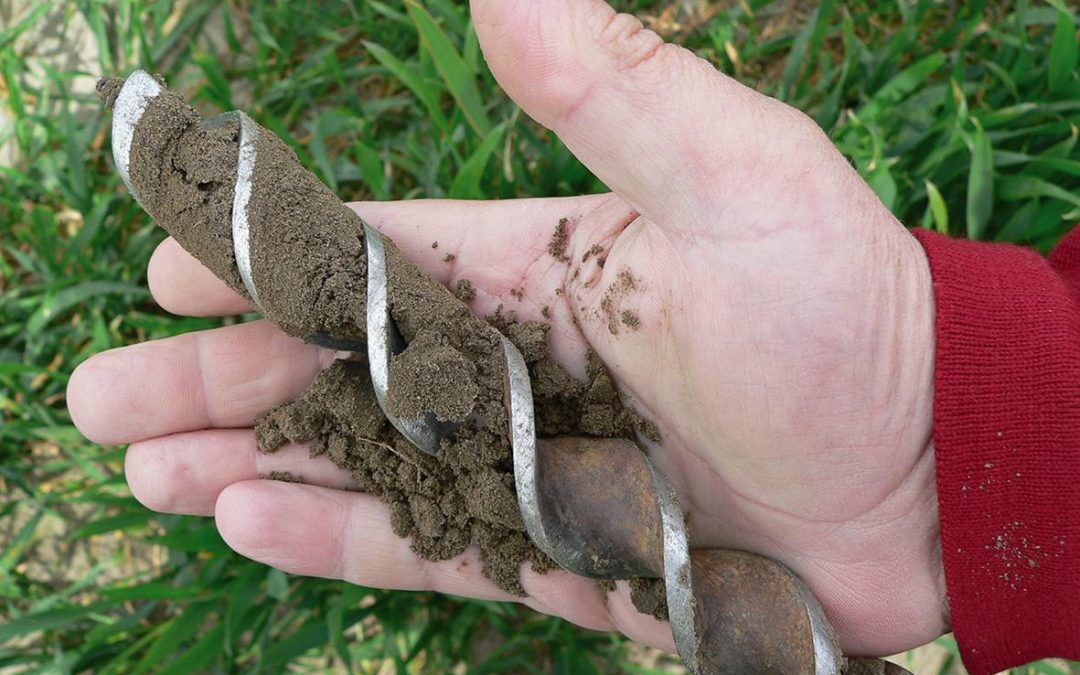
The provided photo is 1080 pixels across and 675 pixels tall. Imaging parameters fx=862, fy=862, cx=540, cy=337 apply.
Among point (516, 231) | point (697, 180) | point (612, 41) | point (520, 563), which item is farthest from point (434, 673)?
point (612, 41)

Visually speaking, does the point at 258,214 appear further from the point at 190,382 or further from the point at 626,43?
the point at 626,43

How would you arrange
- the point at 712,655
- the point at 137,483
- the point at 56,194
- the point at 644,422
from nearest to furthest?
the point at 712,655
the point at 644,422
the point at 137,483
the point at 56,194

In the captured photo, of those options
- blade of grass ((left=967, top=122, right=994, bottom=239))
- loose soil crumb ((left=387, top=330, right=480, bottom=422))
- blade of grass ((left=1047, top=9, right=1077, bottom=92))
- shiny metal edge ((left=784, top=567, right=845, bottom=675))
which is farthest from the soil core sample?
blade of grass ((left=1047, top=9, right=1077, bottom=92))

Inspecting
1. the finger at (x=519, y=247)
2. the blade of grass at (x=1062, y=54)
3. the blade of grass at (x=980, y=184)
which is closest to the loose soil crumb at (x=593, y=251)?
the finger at (x=519, y=247)

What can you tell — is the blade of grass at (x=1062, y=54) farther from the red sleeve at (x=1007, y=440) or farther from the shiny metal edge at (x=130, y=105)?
the shiny metal edge at (x=130, y=105)

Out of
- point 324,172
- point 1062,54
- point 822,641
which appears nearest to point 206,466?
point 324,172

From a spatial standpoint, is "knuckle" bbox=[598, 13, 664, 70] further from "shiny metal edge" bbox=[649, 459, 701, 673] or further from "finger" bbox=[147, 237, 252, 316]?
"finger" bbox=[147, 237, 252, 316]

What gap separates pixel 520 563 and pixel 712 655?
39 cm

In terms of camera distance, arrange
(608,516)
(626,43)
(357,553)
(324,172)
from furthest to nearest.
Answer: (324,172)
(357,553)
(608,516)
(626,43)

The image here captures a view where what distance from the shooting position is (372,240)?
4.95ft

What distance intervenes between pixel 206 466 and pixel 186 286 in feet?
1.25

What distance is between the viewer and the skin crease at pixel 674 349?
138 centimetres

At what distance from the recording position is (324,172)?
215 centimetres

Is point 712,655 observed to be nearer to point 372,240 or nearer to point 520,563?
point 520,563
